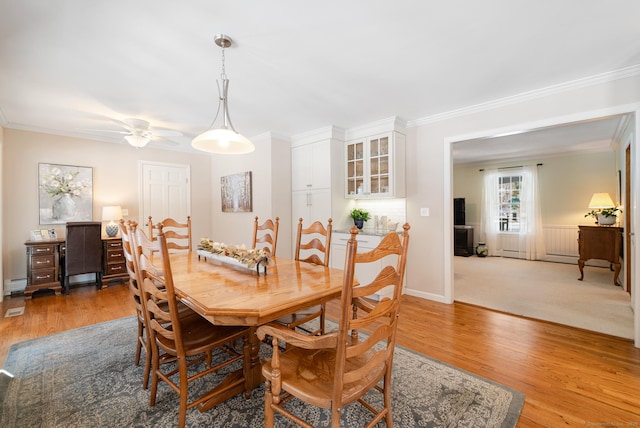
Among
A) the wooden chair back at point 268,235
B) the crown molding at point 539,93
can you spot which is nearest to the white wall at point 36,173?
the wooden chair back at point 268,235

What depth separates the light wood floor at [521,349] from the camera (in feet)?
5.91

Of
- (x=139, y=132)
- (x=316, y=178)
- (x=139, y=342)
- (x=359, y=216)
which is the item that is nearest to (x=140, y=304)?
(x=139, y=342)

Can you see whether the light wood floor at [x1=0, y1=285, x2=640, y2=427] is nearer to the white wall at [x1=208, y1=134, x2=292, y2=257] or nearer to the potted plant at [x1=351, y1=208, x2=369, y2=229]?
the potted plant at [x1=351, y1=208, x2=369, y2=229]

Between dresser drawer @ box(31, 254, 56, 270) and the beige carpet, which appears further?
dresser drawer @ box(31, 254, 56, 270)

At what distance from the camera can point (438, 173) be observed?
3826 mm

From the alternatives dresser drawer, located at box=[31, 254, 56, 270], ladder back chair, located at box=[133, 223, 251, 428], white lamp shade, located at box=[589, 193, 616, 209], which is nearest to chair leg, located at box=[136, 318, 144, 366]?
ladder back chair, located at box=[133, 223, 251, 428]

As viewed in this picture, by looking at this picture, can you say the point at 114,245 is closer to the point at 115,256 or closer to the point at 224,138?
the point at 115,256

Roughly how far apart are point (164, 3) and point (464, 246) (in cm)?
766

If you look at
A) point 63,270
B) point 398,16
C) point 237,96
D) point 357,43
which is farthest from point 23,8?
point 63,270

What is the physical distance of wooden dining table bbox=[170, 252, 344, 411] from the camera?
1380 millimetres

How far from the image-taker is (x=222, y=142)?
239 cm

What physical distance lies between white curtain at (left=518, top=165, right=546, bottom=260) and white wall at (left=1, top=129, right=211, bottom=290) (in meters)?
7.78

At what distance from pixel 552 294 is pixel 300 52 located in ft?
14.9

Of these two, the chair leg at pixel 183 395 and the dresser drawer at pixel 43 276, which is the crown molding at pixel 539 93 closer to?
the chair leg at pixel 183 395
